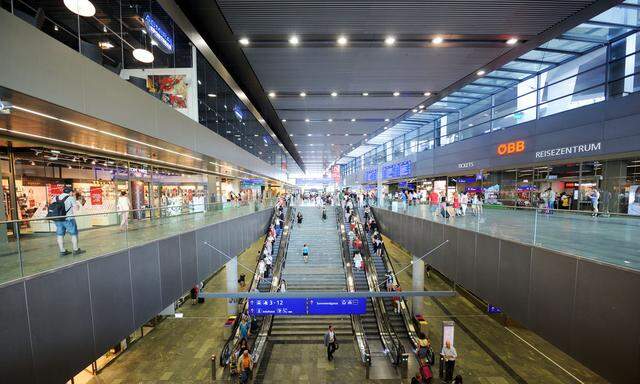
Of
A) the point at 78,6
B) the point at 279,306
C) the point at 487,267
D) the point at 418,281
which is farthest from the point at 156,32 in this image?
the point at 418,281

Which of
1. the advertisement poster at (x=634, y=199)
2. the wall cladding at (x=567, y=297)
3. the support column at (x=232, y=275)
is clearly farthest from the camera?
the support column at (x=232, y=275)

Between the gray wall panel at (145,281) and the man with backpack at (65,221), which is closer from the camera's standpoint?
the man with backpack at (65,221)

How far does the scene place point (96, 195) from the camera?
44.1ft

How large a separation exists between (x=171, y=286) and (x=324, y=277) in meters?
8.60

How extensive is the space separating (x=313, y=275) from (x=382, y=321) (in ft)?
13.8

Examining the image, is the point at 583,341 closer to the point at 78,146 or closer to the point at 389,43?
the point at 389,43

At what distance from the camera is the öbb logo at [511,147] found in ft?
51.1

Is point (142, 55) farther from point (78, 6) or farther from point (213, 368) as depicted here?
point (213, 368)

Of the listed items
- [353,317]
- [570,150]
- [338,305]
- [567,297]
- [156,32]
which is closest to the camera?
[567,297]

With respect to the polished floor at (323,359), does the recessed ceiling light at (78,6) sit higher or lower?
higher

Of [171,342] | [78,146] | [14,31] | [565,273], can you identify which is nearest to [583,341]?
[565,273]

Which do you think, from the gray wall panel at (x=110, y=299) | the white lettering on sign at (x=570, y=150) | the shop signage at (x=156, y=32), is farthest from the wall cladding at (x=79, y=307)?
the white lettering on sign at (x=570, y=150)

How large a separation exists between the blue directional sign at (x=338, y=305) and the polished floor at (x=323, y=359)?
2.46 m

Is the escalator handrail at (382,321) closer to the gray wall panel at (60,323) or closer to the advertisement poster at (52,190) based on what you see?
the gray wall panel at (60,323)
